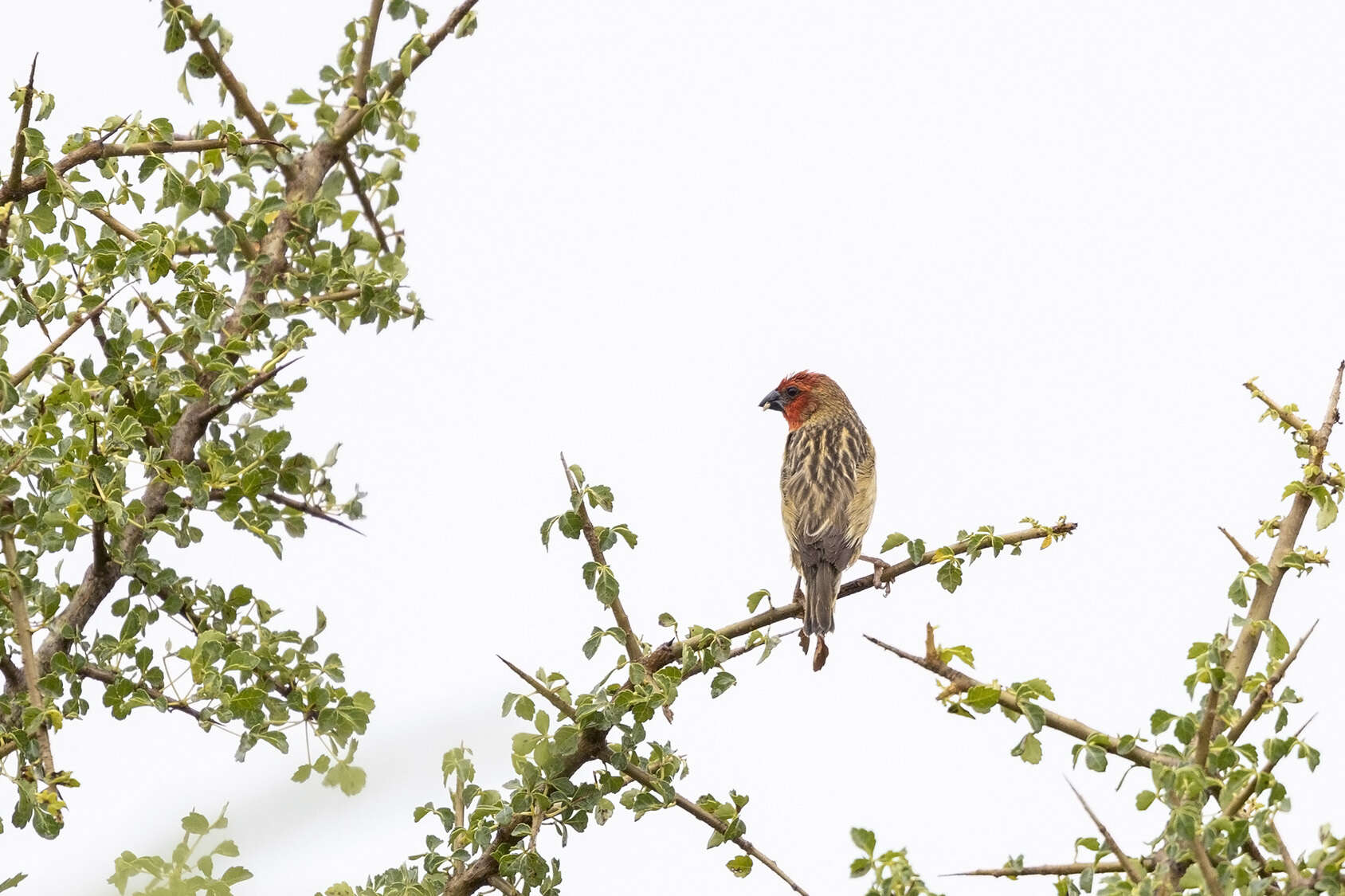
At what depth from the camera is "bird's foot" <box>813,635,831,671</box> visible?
4316 mm

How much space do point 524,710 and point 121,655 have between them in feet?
3.43

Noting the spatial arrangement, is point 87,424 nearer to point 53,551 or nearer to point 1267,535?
point 53,551

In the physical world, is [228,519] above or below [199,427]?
below

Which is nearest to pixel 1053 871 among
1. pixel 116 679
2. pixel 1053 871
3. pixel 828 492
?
pixel 1053 871

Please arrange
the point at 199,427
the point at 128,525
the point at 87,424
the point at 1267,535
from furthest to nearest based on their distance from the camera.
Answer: the point at 199,427, the point at 128,525, the point at 87,424, the point at 1267,535

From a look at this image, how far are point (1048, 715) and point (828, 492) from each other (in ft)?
11.4

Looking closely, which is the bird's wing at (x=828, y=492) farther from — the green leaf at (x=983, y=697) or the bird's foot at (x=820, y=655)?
the green leaf at (x=983, y=697)

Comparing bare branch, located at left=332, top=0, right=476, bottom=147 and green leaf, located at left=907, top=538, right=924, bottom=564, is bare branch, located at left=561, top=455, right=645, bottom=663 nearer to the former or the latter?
green leaf, located at left=907, top=538, right=924, bottom=564

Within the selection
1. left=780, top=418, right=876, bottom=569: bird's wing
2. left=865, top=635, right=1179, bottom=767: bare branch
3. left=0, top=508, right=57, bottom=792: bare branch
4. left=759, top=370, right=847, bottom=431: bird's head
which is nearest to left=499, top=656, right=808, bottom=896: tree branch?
left=865, top=635, right=1179, bottom=767: bare branch

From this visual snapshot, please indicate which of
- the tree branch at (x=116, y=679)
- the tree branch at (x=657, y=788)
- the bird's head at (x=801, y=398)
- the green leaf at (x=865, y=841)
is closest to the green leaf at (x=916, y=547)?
the tree branch at (x=657, y=788)

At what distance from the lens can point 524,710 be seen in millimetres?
3271

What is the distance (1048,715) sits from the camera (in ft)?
9.43

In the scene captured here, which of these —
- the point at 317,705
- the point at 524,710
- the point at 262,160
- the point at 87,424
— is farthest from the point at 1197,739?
the point at 262,160

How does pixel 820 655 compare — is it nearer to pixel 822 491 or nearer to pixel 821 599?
pixel 821 599
